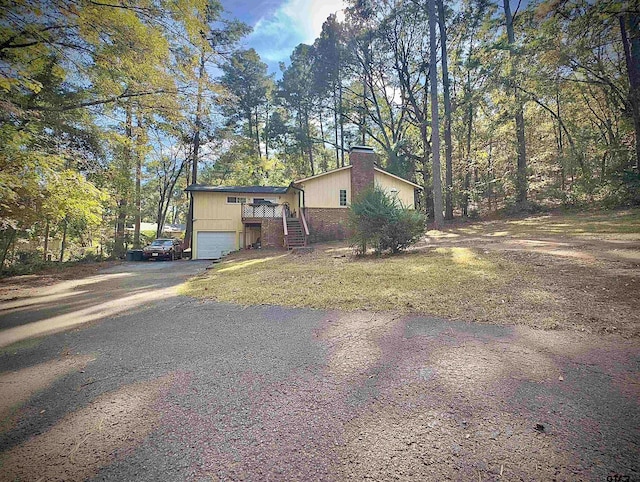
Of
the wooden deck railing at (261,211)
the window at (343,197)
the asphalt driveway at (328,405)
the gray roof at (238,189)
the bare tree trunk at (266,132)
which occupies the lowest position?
the asphalt driveway at (328,405)

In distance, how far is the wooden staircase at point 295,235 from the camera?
16.0 m

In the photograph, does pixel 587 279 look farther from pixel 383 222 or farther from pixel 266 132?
pixel 266 132

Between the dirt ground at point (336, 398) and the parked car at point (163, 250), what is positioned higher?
the parked car at point (163, 250)

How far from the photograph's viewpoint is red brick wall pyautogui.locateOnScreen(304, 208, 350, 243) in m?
17.6

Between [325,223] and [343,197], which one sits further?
[343,197]

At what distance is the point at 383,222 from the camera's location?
341 inches

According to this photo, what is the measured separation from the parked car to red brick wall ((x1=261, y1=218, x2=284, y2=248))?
19.6 ft

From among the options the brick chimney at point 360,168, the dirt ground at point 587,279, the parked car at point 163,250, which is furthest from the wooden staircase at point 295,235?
the dirt ground at point 587,279

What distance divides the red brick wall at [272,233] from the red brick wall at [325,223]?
1.97m

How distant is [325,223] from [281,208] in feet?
12.2

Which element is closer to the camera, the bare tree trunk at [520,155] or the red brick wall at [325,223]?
the bare tree trunk at [520,155]

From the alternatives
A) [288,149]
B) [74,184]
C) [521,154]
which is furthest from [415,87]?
[74,184]

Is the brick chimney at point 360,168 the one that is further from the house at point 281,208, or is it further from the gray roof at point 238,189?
the gray roof at point 238,189

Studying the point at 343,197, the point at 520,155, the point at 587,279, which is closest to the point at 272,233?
the point at 343,197
